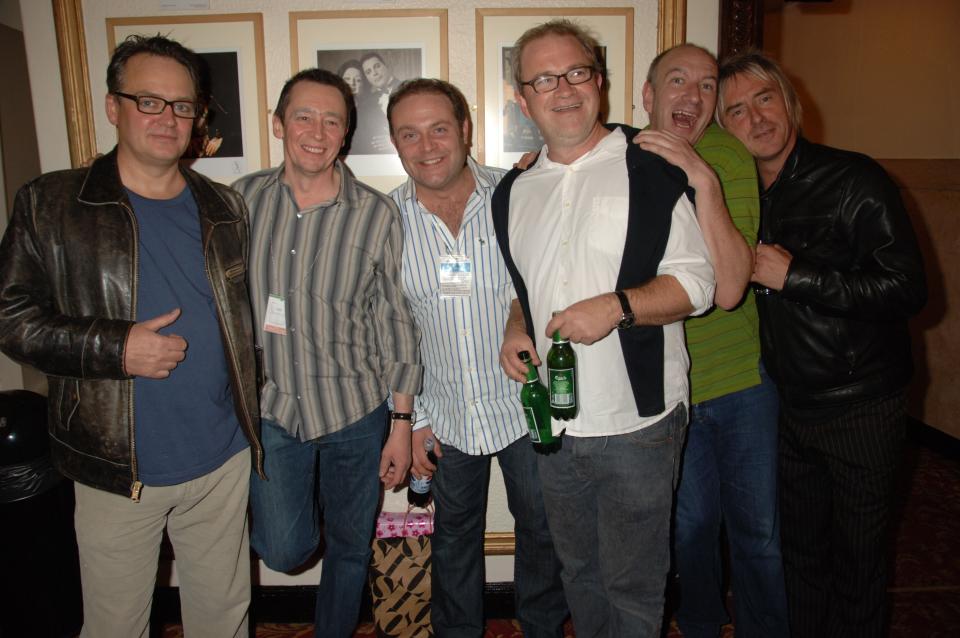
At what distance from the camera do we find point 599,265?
1822 mm

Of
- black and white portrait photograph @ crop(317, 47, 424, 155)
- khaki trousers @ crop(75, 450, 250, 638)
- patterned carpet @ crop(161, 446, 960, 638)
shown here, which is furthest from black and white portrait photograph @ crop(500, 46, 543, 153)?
patterned carpet @ crop(161, 446, 960, 638)

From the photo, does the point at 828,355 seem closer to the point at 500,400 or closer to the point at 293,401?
the point at 500,400

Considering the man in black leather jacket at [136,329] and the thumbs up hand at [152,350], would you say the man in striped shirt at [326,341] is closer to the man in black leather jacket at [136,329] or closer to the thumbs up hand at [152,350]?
the man in black leather jacket at [136,329]

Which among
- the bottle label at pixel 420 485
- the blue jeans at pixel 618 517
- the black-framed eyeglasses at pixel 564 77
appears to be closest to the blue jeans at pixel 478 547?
the bottle label at pixel 420 485

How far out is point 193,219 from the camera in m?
2.00

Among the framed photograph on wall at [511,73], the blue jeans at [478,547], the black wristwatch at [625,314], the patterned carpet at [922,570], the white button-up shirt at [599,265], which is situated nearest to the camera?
the black wristwatch at [625,314]

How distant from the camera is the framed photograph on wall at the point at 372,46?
2672mm

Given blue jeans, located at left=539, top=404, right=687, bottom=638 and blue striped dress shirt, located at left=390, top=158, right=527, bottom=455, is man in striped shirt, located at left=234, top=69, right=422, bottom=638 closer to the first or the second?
blue striped dress shirt, located at left=390, top=158, right=527, bottom=455

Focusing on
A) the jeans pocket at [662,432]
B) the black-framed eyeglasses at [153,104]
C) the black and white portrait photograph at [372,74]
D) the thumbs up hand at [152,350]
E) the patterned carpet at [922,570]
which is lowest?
the patterned carpet at [922,570]

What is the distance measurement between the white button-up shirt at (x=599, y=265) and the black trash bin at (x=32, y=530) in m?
2.27

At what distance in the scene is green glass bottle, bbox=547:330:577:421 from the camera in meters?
1.78

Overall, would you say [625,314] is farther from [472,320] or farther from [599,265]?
[472,320]

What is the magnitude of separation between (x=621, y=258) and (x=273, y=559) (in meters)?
1.75

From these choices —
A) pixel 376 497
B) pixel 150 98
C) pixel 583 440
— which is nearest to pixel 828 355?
pixel 583 440
